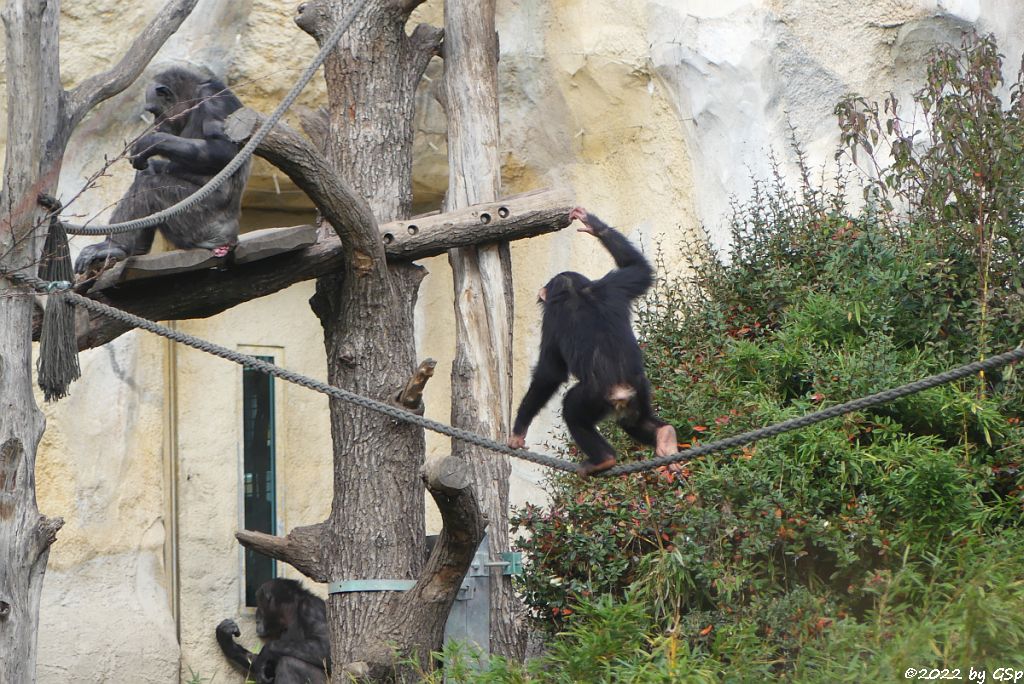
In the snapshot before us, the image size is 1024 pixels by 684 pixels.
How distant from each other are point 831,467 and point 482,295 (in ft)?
6.16

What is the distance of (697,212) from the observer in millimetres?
8164

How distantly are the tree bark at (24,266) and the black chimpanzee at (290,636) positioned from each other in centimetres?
260

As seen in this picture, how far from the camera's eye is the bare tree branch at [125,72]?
4.95 meters

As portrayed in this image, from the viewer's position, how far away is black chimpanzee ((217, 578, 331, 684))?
23.0 ft

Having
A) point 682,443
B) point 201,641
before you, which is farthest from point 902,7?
point 201,641

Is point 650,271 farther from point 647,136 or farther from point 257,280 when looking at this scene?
point 647,136

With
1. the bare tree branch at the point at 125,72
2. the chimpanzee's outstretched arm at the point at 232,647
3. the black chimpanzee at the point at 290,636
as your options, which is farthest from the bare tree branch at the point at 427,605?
the chimpanzee's outstretched arm at the point at 232,647

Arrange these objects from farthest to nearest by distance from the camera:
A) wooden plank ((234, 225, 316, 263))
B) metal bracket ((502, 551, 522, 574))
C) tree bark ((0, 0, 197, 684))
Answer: metal bracket ((502, 551, 522, 574)), wooden plank ((234, 225, 316, 263)), tree bark ((0, 0, 197, 684))

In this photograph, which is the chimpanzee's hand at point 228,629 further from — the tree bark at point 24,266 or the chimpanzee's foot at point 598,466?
the chimpanzee's foot at point 598,466

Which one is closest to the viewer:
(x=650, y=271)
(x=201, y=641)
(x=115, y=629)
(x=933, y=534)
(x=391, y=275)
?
(x=650, y=271)

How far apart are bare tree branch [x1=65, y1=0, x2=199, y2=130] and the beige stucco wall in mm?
2287

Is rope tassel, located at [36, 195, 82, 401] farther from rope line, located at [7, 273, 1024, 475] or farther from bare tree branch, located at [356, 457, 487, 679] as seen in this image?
bare tree branch, located at [356, 457, 487, 679]

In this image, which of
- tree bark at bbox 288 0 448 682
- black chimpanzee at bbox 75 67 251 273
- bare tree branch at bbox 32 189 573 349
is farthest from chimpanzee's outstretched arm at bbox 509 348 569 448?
black chimpanzee at bbox 75 67 251 273

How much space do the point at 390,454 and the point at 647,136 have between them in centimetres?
362
